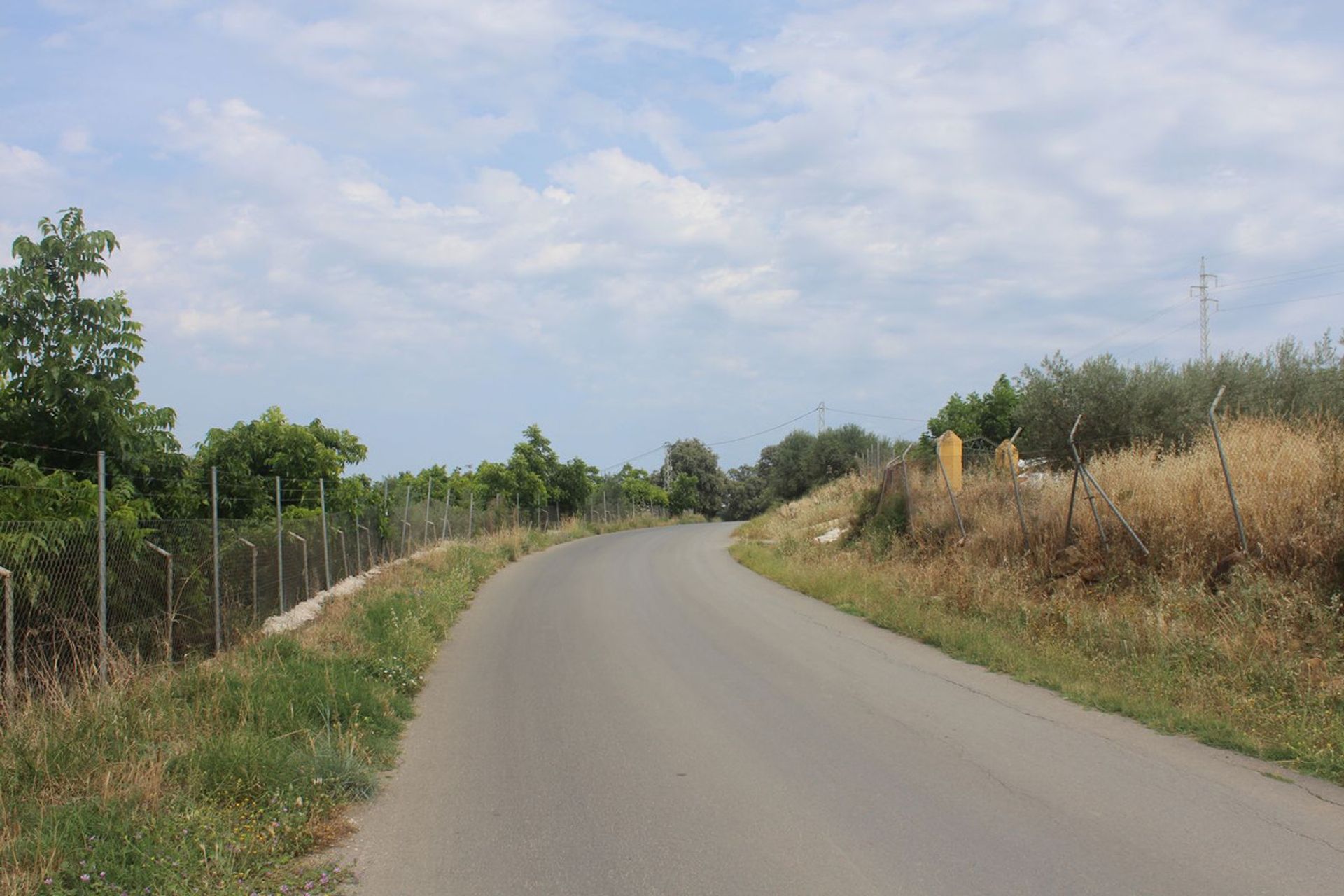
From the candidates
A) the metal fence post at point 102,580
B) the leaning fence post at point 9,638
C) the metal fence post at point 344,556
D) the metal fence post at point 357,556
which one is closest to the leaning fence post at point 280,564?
the metal fence post at point 344,556

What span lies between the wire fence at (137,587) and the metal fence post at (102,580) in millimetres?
14

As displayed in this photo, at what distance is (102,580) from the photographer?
797cm

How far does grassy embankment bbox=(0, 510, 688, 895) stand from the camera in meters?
4.77

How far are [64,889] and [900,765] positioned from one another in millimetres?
5147

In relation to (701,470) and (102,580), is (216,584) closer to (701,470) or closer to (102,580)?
(102,580)

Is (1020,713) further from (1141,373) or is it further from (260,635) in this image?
(1141,373)

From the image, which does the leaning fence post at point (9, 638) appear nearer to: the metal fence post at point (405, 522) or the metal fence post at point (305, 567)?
the metal fence post at point (305, 567)

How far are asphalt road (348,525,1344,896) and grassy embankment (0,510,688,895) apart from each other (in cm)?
40

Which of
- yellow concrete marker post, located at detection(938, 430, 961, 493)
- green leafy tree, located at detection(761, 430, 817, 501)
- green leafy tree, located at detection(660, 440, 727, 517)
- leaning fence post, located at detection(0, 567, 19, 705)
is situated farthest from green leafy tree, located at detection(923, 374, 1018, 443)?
leaning fence post, located at detection(0, 567, 19, 705)

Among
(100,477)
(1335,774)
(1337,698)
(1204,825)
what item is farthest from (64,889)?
(1337,698)

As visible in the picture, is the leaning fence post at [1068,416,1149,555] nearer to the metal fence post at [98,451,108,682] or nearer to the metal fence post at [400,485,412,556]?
the metal fence post at [98,451,108,682]

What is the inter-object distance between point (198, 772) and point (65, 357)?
7.19 m

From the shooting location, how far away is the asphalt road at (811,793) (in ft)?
16.5

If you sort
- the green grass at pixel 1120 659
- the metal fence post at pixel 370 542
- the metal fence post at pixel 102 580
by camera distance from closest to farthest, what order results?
the green grass at pixel 1120 659 < the metal fence post at pixel 102 580 < the metal fence post at pixel 370 542
